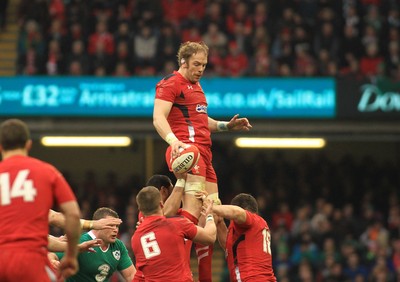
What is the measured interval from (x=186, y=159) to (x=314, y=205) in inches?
527

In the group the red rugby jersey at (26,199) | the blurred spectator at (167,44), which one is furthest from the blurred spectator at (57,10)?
the red rugby jersey at (26,199)

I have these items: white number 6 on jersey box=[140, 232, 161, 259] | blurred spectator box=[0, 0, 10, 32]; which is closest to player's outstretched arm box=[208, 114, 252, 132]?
white number 6 on jersey box=[140, 232, 161, 259]

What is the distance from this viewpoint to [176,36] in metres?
21.2

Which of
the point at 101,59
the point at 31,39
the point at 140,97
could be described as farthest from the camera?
the point at 31,39

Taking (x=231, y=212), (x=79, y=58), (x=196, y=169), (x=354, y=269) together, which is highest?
(x=79, y=58)

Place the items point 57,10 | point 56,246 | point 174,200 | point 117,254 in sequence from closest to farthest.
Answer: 1. point 56,246
2. point 174,200
3. point 117,254
4. point 57,10

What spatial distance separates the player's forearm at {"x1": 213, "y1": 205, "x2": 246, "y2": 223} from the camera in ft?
31.0

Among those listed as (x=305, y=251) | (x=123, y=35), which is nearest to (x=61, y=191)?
(x=305, y=251)

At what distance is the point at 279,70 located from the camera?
2062cm

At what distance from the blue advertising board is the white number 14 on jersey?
499 inches

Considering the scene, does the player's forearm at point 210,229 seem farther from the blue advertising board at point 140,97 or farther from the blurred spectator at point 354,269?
the blue advertising board at point 140,97

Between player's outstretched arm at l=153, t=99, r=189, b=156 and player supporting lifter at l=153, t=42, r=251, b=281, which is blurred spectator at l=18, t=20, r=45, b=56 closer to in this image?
player supporting lifter at l=153, t=42, r=251, b=281

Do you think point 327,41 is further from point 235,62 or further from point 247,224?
point 247,224

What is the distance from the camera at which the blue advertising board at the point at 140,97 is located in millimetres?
19859
